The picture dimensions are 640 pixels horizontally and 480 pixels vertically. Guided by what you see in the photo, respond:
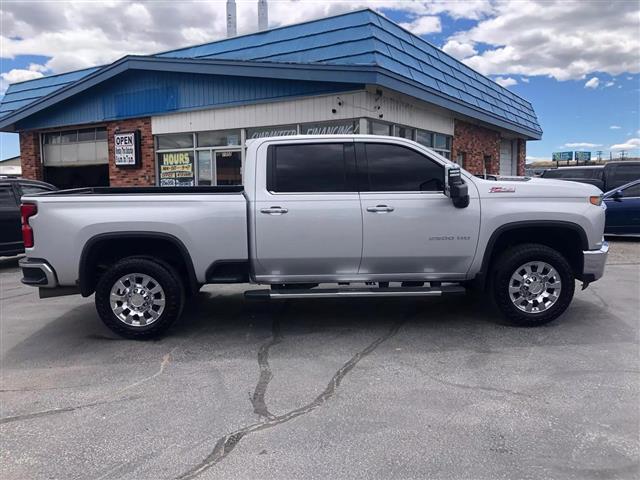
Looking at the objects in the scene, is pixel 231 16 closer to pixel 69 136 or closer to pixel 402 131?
pixel 69 136

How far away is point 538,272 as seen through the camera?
5414 mm

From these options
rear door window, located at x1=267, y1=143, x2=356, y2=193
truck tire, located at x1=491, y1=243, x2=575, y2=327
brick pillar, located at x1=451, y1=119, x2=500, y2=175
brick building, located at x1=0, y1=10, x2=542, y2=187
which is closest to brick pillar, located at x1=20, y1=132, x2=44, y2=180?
brick building, located at x1=0, y1=10, x2=542, y2=187

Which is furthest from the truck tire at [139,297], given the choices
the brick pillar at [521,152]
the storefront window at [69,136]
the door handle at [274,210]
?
the brick pillar at [521,152]

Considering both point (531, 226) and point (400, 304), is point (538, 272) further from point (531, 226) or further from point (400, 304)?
point (400, 304)

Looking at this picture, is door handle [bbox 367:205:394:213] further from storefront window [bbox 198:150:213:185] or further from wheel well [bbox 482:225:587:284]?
storefront window [bbox 198:150:213:185]

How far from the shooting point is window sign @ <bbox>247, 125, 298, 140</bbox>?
471 inches

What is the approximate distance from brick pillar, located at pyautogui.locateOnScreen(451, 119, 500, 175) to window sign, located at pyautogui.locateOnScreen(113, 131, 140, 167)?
924 cm

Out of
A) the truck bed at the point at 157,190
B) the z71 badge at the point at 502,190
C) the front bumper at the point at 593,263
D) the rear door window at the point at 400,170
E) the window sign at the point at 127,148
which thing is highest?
the window sign at the point at 127,148

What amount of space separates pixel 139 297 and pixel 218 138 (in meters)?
8.81

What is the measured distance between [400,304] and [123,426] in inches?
154

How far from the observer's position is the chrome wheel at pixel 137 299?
5.23m

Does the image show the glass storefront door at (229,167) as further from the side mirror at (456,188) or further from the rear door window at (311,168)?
the side mirror at (456,188)

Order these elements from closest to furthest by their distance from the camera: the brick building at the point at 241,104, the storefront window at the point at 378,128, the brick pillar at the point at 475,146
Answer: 1. the brick building at the point at 241,104
2. the storefront window at the point at 378,128
3. the brick pillar at the point at 475,146

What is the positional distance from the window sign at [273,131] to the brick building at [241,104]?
1.3 inches
